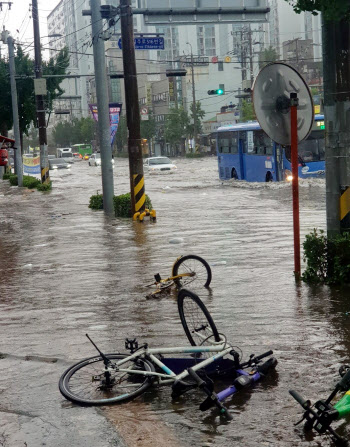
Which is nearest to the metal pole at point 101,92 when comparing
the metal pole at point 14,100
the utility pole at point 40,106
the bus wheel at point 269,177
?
the bus wheel at point 269,177

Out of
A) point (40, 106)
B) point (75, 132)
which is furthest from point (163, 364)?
point (75, 132)

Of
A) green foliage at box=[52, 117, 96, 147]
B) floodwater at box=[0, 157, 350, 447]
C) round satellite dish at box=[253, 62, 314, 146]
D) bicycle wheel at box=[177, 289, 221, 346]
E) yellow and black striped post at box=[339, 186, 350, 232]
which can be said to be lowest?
floodwater at box=[0, 157, 350, 447]

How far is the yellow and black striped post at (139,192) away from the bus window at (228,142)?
1611cm

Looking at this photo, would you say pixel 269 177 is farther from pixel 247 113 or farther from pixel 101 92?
pixel 247 113

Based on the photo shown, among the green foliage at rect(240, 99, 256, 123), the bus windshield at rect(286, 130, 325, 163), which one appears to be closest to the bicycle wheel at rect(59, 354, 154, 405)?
the bus windshield at rect(286, 130, 325, 163)

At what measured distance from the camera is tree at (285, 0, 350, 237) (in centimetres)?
995

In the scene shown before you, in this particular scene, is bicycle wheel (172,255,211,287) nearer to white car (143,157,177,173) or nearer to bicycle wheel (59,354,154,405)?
bicycle wheel (59,354,154,405)

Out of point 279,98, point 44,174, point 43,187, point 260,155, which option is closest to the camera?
point 279,98

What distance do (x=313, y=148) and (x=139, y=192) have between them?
13079 mm

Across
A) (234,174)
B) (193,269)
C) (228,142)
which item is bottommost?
(234,174)

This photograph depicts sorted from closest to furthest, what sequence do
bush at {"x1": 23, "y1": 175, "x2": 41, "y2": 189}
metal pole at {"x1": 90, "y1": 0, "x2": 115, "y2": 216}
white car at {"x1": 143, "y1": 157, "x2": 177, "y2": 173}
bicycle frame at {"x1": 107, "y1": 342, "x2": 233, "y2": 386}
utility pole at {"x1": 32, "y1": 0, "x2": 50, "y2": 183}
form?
bicycle frame at {"x1": 107, "y1": 342, "x2": 233, "y2": 386} < metal pole at {"x1": 90, "y1": 0, "x2": 115, "y2": 216} < utility pole at {"x1": 32, "y1": 0, "x2": 50, "y2": 183} < bush at {"x1": 23, "y1": 175, "x2": 41, "y2": 189} < white car at {"x1": 143, "y1": 157, "x2": 177, "y2": 173}

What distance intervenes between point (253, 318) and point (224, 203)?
18.7m

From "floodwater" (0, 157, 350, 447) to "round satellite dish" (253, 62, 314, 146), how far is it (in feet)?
7.10

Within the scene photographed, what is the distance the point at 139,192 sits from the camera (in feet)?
71.3
